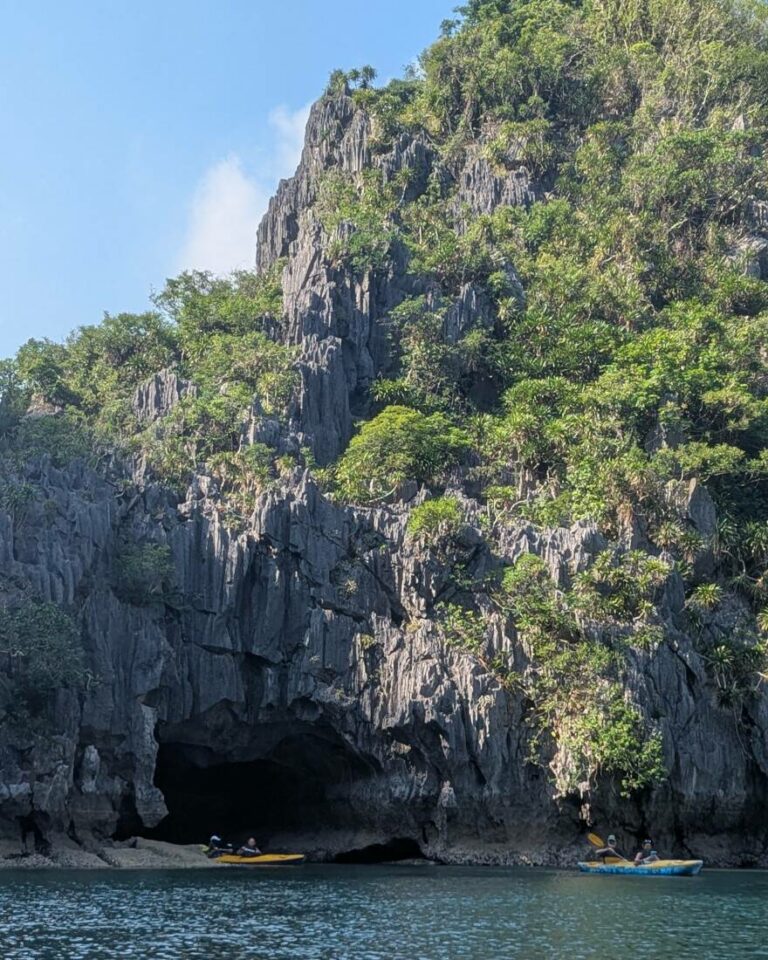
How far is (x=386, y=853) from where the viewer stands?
4850 centimetres

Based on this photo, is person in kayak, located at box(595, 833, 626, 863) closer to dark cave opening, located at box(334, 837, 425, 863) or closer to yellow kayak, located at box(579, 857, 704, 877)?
yellow kayak, located at box(579, 857, 704, 877)

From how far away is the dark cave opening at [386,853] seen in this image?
47.6m

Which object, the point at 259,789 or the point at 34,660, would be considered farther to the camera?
the point at 259,789

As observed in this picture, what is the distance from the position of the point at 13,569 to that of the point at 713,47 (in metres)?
55.2

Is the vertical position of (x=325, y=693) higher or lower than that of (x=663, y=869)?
higher

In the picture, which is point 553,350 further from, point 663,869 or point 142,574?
point 663,869

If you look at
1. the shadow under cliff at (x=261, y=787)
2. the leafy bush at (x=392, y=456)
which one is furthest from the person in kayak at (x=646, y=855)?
the leafy bush at (x=392, y=456)

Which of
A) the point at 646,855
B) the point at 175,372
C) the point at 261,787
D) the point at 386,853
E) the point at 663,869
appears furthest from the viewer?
the point at 175,372

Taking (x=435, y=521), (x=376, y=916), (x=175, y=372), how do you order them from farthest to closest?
(x=175, y=372), (x=435, y=521), (x=376, y=916)

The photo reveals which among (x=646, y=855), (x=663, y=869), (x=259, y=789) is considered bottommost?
(x=663, y=869)

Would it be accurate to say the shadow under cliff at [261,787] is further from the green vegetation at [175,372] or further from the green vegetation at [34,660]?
the green vegetation at [175,372]

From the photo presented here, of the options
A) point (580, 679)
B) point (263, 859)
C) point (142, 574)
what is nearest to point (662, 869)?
point (580, 679)

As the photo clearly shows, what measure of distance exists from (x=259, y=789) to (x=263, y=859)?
9.26 metres

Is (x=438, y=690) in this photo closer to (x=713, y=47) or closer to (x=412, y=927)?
(x=412, y=927)
